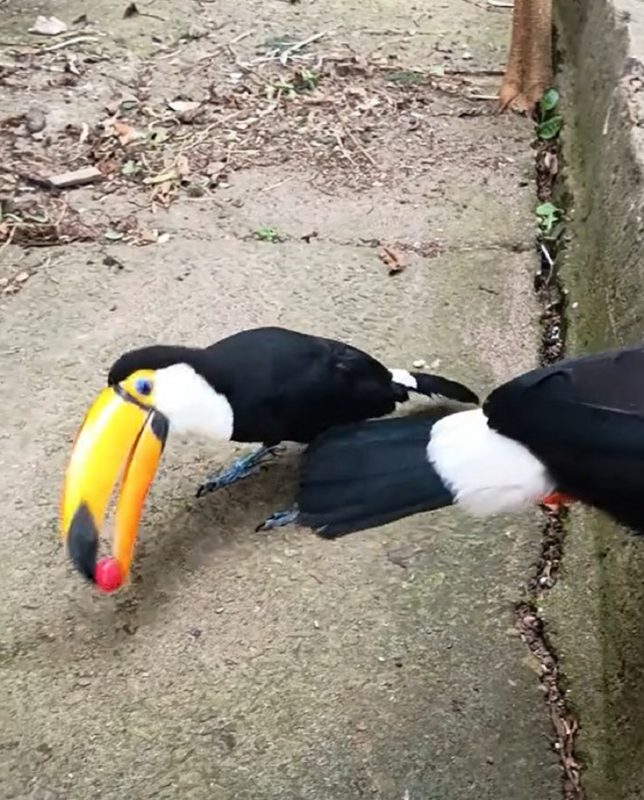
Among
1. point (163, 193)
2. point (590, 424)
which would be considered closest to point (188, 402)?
point (590, 424)

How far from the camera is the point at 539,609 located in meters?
2.19

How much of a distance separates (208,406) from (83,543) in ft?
1.39

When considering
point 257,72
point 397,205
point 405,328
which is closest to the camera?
point 405,328

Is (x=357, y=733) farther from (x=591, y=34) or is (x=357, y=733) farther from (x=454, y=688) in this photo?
(x=591, y=34)

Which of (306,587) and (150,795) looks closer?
(150,795)

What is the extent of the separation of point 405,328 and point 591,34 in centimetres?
113

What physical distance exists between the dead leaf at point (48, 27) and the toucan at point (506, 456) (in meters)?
2.43

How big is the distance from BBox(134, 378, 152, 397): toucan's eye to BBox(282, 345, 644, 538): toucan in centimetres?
38

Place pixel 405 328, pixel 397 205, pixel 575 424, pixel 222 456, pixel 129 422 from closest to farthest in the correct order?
pixel 575 424
pixel 129 422
pixel 222 456
pixel 405 328
pixel 397 205

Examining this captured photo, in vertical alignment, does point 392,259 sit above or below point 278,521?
above

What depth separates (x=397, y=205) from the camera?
10.8ft

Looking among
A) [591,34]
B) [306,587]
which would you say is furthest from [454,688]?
[591,34]

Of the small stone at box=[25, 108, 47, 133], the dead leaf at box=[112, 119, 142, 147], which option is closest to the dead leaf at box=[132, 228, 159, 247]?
the dead leaf at box=[112, 119, 142, 147]

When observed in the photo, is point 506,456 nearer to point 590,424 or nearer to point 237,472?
point 590,424
